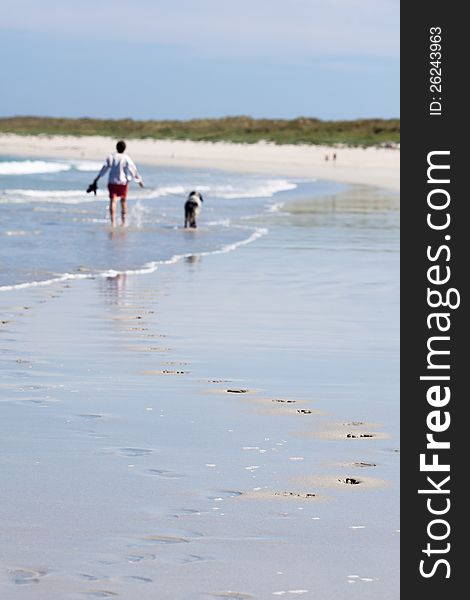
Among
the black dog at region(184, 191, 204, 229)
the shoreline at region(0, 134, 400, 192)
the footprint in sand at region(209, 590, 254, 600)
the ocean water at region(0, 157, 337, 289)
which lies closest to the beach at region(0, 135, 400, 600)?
the footprint in sand at region(209, 590, 254, 600)

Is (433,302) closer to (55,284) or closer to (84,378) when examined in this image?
(84,378)

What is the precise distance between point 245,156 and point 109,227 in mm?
52486

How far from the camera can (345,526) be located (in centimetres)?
456

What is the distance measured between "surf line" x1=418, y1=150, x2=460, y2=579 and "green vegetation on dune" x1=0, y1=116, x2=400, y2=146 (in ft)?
246

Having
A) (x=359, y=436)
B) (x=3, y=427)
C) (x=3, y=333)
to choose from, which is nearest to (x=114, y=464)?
(x=3, y=427)

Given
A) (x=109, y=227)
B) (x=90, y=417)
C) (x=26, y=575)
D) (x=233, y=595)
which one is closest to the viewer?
(x=233, y=595)

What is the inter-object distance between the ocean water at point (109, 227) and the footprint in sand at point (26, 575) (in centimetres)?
857

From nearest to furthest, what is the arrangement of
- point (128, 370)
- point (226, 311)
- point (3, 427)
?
point (3, 427), point (128, 370), point (226, 311)

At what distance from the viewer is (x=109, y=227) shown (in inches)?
791

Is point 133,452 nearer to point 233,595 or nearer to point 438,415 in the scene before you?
point 438,415

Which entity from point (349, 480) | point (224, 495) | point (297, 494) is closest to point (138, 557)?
point (224, 495)

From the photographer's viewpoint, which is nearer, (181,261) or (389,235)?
(181,261)

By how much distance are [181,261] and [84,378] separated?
8.20 meters

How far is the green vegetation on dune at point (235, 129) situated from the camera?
88562mm
